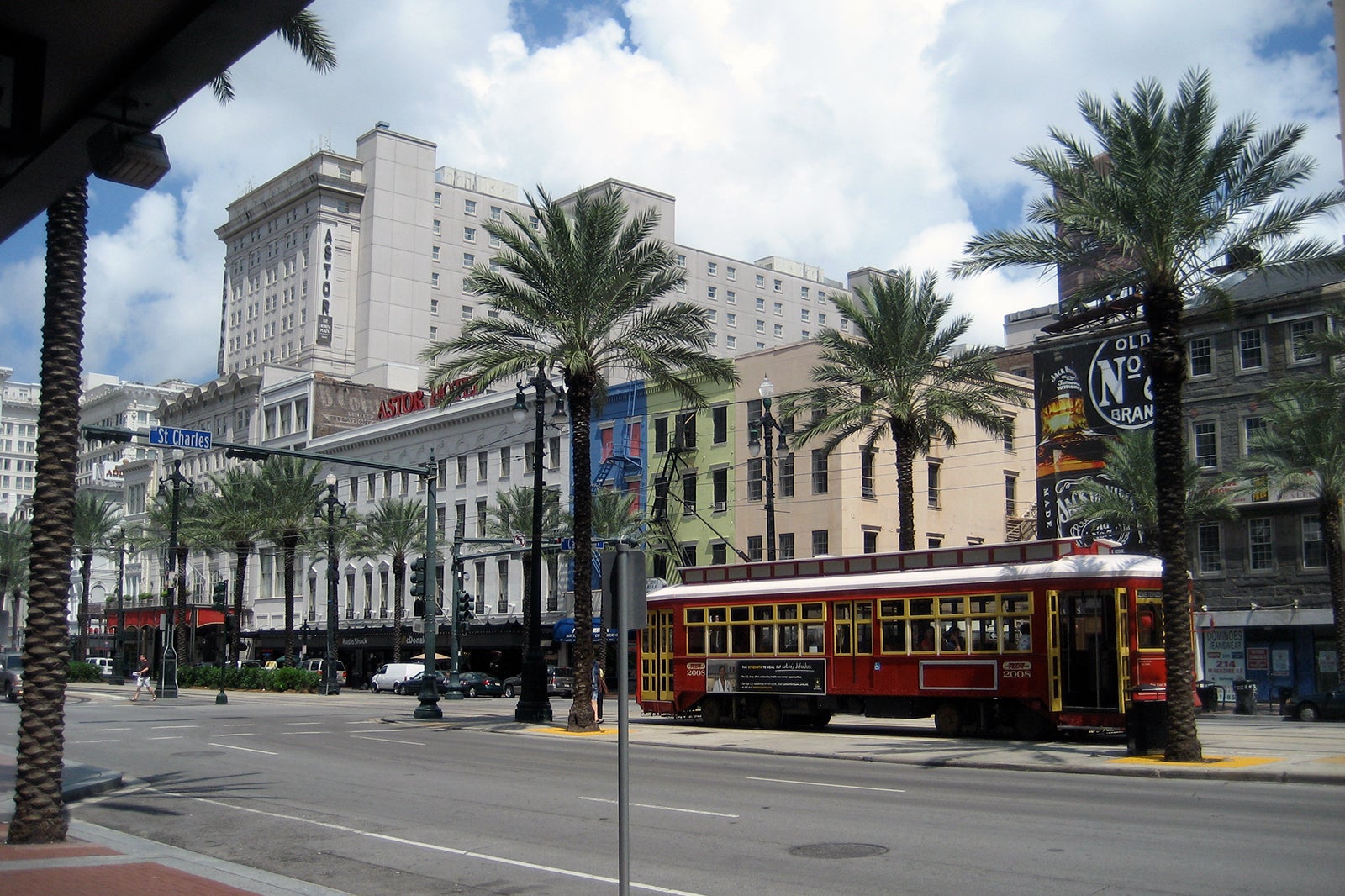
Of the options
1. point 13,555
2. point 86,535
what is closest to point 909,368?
point 86,535

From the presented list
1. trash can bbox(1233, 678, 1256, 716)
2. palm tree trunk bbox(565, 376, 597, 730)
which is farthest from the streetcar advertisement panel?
trash can bbox(1233, 678, 1256, 716)

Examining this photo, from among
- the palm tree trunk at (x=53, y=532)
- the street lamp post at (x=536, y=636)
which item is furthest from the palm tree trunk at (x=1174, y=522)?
the palm tree trunk at (x=53, y=532)

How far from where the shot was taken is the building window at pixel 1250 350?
146ft

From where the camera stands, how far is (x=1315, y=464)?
39.3 m

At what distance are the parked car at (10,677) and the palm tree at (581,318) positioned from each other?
30.6 meters

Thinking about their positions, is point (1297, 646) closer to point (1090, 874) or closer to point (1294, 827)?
point (1294, 827)

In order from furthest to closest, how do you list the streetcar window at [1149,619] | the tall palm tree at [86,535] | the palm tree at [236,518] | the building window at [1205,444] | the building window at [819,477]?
the tall palm tree at [86,535]
the palm tree at [236,518]
the building window at [819,477]
the building window at [1205,444]
the streetcar window at [1149,619]

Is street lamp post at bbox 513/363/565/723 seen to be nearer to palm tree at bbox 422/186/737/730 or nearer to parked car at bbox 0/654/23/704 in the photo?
palm tree at bbox 422/186/737/730

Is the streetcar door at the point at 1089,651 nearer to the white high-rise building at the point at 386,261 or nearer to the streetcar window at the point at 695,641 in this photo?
the streetcar window at the point at 695,641

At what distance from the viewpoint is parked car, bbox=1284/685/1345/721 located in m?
35.4

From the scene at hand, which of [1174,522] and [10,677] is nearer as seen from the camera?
[1174,522]

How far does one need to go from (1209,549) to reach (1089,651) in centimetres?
2543

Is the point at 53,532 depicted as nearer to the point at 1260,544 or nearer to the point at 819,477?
the point at 819,477

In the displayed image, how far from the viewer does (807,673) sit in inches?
1102
